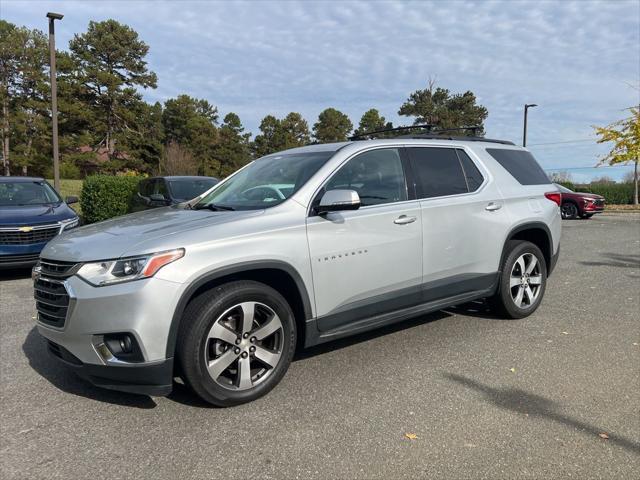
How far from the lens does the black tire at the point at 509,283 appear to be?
16.3 ft

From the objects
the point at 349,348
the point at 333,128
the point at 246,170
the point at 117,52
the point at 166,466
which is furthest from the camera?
the point at 333,128

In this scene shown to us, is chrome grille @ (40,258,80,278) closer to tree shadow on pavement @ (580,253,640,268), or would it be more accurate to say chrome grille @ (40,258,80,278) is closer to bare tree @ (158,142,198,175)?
tree shadow on pavement @ (580,253,640,268)

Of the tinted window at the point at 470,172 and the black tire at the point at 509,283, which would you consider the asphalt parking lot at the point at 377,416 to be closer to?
the black tire at the point at 509,283

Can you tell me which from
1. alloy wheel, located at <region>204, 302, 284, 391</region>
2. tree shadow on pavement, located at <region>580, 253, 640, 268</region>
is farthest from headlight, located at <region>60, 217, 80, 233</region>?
tree shadow on pavement, located at <region>580, 253, 640, 268</region>

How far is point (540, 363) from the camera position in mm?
4051

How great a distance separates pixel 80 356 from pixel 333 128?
54.1m

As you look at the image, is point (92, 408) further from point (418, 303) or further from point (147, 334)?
point (418, 303)

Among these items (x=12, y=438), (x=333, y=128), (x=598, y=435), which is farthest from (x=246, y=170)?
(x=333, y=128)

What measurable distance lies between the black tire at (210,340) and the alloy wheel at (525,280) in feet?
8.83

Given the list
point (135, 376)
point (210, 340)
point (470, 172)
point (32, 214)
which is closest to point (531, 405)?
point (210, 340)

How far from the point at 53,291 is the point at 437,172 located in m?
3.15

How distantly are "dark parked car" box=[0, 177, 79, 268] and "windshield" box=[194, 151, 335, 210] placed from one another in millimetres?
4251

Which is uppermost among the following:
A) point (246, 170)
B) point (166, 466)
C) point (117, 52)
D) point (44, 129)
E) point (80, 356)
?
point (117, 52)

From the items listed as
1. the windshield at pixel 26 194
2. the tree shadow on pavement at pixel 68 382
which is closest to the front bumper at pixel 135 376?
the tree shadow on pavement at pixel 68 382
